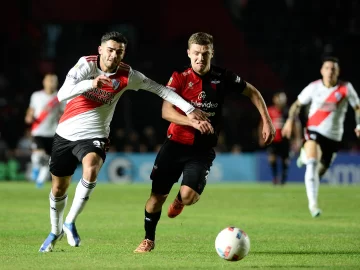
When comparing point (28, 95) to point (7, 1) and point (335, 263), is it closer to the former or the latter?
point (7, 1)

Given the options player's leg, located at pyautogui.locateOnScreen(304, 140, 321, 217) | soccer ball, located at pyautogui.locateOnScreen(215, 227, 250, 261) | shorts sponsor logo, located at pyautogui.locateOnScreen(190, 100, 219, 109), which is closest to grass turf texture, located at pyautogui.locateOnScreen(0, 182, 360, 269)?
soccer ball, located at pyautogui.locateOnScreen(215, 227, 250, 261)

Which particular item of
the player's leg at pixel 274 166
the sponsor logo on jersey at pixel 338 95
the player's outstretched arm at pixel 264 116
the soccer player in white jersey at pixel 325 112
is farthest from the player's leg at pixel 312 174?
the player's leg at pixel 274 166

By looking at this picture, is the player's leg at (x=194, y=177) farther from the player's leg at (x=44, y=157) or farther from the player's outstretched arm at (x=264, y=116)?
the player's leg at (x=44, y=157)

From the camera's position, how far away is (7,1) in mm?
29188

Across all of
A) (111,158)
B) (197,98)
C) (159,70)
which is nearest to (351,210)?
(197,98)

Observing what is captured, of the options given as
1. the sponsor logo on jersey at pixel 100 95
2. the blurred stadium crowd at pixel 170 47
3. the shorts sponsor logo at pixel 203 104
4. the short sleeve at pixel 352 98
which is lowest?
the shorts sponsor logo at pixel 203 104

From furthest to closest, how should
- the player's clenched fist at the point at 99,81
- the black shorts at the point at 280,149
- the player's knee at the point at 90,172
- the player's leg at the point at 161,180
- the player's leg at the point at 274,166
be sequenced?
1. the player's leg at the point at 274,166
2. the black shorts at the point at 280,149
3. the player's leg at the point at 161,180
4. the player's knee at the point at 90,172
5. the player's clenched fist at the point at 99,81

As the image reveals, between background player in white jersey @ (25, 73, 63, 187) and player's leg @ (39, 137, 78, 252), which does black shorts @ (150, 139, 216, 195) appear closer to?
player's leg @ (39, 137, 78, 252)

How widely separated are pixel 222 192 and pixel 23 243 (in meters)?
10.9

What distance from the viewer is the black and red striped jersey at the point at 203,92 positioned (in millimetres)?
9211

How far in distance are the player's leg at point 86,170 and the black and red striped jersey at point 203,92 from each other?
2.86ft

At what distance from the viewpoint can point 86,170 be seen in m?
8.83

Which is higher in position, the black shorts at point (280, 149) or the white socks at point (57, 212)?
the black shorts at point (280, 149)

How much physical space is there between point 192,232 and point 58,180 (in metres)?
2.81
